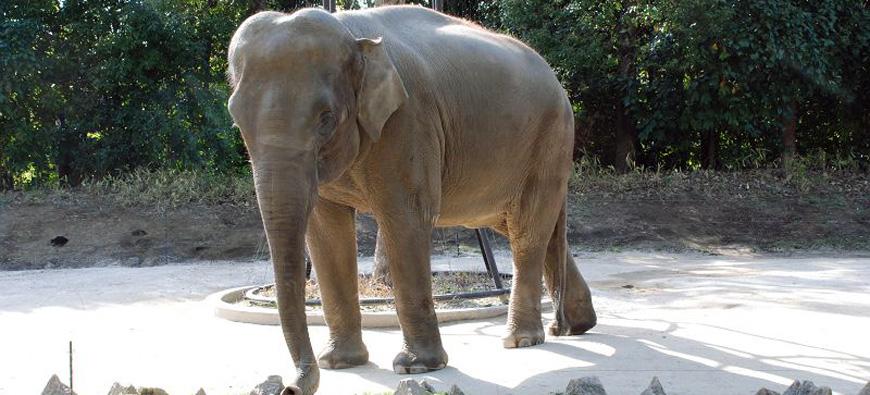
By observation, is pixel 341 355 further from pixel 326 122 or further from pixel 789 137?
pixel 789 137

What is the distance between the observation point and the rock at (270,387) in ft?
14.3

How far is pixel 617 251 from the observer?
14.6m

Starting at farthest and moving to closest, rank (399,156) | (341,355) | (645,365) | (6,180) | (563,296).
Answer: (6,180), (563,296), (341,355), (645,365), (399,156)

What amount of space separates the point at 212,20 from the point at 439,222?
484 inches

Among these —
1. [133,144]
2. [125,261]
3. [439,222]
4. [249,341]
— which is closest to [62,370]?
[249,341]

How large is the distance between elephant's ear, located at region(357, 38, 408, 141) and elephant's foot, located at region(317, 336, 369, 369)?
136 cm

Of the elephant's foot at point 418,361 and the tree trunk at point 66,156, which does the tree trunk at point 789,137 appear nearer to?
the tree trunk at point 66,156

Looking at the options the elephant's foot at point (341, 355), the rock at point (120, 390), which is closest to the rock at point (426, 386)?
the rock at point (120, 390)

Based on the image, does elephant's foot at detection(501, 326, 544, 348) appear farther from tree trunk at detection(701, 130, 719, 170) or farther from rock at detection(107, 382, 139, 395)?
tree trunk at detection(701, 130, 719, 170)

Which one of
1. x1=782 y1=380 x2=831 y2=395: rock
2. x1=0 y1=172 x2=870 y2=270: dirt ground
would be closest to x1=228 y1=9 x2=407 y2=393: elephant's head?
x1=782 y1=380 x2=831 y2=395: rock

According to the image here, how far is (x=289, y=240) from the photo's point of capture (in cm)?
470

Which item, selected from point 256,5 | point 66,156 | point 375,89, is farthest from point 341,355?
point 256,5

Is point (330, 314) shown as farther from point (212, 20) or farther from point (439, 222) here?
point (212, 20)

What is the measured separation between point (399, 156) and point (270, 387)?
1659 millimetres
